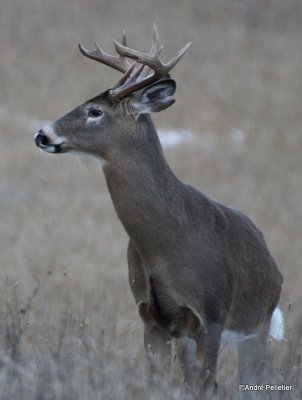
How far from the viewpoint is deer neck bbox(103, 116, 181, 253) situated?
7.78 meters

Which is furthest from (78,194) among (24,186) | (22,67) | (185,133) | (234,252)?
(234,252)

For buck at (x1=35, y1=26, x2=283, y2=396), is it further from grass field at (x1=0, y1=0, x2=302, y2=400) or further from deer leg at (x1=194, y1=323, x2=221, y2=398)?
grass field at (x1=0, y1=0, x2=302, y2=400)

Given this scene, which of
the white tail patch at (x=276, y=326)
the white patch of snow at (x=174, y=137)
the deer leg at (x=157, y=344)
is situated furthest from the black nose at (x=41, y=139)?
the white patch of snow at (x=174, y=137)

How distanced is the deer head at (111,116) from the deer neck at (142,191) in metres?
0.09

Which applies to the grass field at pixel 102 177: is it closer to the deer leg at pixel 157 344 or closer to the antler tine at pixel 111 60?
the deer leg at pixel 157 344

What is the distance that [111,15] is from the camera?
36.4m

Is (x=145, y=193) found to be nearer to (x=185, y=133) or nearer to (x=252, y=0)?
(x=185, y=133)

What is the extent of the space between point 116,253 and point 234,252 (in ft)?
31.2

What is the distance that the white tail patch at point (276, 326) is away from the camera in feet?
28.1

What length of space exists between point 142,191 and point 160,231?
261mm

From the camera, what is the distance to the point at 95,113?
7.94m

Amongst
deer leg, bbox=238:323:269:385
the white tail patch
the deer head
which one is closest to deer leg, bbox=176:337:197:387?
deer leg, bbox=238:323:269:385

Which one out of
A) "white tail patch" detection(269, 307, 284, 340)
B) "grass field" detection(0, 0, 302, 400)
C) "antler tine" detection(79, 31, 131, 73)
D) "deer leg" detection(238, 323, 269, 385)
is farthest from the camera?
"white tail patch" detection(269, 307, 284, 340)

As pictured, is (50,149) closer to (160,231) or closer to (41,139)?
(41,139)
